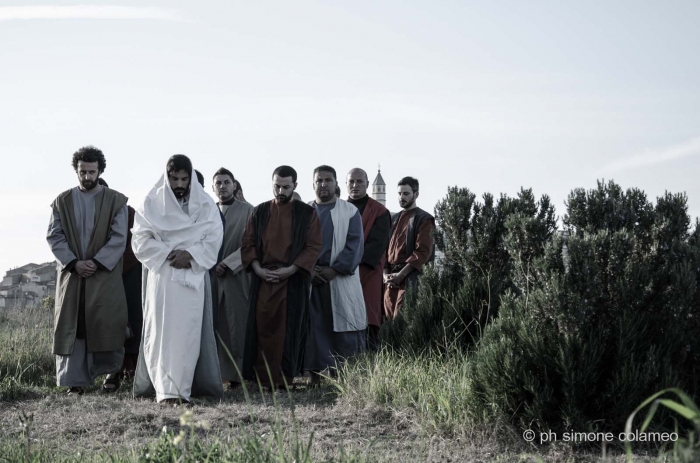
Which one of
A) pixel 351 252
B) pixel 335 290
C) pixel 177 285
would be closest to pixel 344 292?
pixel 335 290

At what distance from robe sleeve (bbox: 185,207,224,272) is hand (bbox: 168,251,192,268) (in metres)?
0.05

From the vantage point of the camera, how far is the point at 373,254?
368 inches

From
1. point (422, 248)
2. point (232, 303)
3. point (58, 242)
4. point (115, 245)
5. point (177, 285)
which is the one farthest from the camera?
point (422, 248)

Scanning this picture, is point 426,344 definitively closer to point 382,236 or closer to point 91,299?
point 382,236

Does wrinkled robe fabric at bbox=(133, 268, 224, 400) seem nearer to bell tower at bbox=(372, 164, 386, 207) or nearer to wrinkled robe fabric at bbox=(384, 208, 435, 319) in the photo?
wrinkled robe fabric at bbox=(384, 208, 435, 319)

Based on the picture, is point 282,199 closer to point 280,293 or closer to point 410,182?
point 280,293

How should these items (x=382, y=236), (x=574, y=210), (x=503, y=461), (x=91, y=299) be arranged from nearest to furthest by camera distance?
(x=503, y=461) → (x=574, y=210) → (x=91, y=299) → (x=382, y=236)

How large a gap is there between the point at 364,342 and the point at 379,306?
77cm

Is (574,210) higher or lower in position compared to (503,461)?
higher

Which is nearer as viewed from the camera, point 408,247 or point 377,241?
point 377,241

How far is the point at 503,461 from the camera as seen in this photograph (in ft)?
15.4

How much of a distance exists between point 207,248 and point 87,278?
1.56 meters

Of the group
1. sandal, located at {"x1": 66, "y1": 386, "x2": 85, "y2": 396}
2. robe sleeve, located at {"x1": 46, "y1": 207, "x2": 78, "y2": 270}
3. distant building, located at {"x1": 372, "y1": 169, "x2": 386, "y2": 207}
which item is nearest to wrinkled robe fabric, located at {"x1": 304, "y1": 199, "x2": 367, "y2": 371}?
sandal, located at {"x1": 66, "y1": 386, "x2": 85, "y2": 396}

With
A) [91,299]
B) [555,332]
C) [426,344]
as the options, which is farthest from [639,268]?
[91,299]
